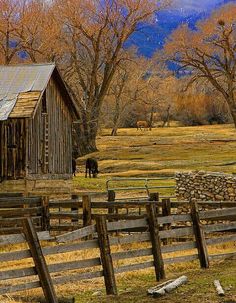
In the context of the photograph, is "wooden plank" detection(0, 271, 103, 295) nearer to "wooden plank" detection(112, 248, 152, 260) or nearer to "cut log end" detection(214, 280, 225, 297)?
"wooden plank" detection(112, 248, 152, 260)

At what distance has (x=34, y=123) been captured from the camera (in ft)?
104

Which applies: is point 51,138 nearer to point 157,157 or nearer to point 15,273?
point 15,273

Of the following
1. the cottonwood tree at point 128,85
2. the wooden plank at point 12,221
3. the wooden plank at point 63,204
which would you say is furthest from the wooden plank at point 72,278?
the cottonwood tree at point 128,85

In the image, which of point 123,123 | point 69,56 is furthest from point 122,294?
point 123,123

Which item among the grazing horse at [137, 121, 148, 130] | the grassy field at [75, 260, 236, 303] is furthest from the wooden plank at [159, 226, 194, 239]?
the grazing horse at [137, 121, 148, 130]

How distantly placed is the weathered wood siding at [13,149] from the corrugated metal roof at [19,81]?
112 cm

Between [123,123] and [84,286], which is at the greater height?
[123,123]

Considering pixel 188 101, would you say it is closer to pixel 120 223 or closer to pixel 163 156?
pixel 163 156

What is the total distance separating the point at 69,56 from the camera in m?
64.5

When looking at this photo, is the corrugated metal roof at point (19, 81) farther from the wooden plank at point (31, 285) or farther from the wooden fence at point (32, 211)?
the wooden plank at point (31, 285)

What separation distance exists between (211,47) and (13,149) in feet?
99.8

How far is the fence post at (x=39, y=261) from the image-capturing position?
10150 mm

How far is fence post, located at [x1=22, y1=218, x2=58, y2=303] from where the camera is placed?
400 inches

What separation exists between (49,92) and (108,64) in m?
27.6
